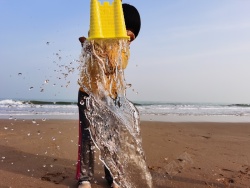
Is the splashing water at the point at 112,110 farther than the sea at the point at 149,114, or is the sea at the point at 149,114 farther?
the sea at the point at 149,114

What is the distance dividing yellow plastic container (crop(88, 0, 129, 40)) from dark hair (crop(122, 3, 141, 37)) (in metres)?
0.38

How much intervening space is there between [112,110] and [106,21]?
1.04 m

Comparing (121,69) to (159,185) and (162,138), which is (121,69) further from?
(162,138)

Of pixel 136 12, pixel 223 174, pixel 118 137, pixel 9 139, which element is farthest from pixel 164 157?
pixel 9 139

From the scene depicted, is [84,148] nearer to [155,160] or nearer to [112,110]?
[112,110]

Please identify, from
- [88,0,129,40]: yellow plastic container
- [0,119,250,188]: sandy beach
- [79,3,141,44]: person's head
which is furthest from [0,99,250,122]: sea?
[88,0,129,40]: yellow plastic container

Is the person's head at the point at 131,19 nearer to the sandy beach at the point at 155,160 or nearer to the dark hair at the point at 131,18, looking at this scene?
the dark hair at the point at 131,18

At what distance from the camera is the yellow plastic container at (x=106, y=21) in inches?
108

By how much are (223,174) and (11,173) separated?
104 inches

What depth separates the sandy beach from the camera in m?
3.66

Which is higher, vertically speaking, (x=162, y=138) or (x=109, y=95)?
(x=109, y=95)

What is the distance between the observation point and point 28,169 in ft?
13.2

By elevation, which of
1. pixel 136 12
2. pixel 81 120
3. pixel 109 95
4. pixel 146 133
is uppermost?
pixel 136 12

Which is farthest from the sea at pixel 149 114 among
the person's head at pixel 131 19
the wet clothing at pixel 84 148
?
the person's head at pixel 131 19
